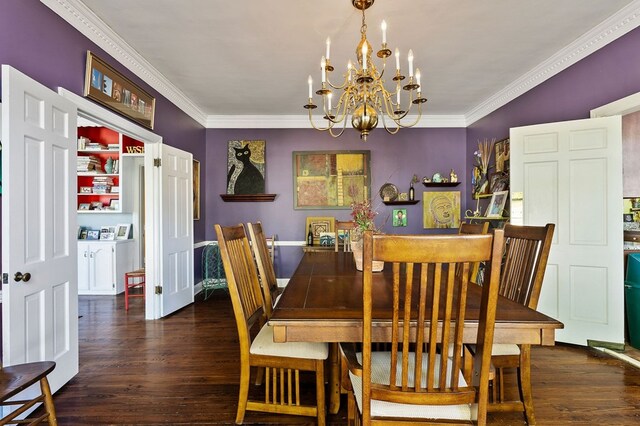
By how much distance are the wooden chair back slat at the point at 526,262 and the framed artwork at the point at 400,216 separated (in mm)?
3208

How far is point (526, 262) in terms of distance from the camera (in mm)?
1775

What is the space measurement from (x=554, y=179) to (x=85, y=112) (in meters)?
4.17

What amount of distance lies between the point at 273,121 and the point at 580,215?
4.09 meters

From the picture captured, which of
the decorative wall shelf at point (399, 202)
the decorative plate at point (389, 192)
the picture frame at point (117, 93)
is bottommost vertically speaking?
the decorative wall shelf at point (399, 202)

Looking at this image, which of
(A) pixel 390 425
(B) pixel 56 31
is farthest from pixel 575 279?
(B) pixel 56 31

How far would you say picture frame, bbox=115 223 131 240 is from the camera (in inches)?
207

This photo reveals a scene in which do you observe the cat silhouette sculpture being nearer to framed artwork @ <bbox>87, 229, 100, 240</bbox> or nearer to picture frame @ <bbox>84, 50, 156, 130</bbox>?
picture frame @ <bbox>84, 50, 156, 130</bbox>

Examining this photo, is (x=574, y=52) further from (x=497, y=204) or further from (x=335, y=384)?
(x=335, y=384)

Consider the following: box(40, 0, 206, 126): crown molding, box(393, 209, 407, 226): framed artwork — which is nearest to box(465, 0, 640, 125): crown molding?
box(393, 209, 407, 226): framed artwork

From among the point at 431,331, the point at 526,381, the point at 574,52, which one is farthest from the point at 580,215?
the point at 431,331

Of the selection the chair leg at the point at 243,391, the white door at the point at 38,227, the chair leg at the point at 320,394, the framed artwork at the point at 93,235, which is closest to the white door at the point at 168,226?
the white door at the point at 38,227

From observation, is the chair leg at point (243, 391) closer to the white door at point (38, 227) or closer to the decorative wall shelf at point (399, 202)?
the white door at point (38, 227)

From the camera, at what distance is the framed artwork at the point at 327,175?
5.16 metres

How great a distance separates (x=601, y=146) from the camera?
2836 mm
